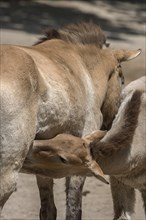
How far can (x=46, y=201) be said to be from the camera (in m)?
6.64

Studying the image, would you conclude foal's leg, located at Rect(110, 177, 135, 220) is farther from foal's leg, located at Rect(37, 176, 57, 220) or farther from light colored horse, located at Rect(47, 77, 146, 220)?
foal's leg, located at Rect(37, 176, 57, 220)

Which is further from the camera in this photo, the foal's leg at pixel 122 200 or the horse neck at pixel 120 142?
the foal's leg at pixel 122 200

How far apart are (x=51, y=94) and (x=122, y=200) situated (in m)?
1.96

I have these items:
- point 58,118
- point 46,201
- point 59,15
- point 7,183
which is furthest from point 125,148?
point 59,15

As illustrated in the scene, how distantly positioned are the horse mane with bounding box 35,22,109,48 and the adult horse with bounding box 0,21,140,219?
0.7 inches

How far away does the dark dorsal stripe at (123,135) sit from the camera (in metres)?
5.46

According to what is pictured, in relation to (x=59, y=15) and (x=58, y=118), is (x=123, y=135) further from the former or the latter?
(x=59, y=15)

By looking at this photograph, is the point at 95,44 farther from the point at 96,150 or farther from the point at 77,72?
the point at 96,150

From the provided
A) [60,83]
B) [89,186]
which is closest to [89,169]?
[60,83]

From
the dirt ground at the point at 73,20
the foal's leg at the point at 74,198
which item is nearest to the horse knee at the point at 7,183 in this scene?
the foal's leg at the point at 74,198

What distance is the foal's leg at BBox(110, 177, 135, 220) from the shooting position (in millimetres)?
6652

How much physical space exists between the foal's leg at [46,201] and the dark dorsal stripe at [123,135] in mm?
943

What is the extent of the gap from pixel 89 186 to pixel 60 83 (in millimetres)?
3040

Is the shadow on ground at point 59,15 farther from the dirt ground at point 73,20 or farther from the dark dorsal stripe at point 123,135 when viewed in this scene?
the dark dorsal stripe at point 123,135
